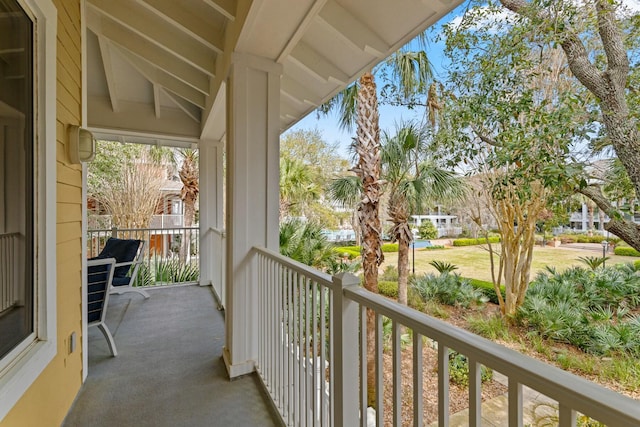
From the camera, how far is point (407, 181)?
19.0 feet

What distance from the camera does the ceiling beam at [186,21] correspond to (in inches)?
90.8

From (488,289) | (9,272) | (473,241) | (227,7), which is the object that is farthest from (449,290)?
(9,272)

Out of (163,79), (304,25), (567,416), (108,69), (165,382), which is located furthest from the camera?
(163,79)

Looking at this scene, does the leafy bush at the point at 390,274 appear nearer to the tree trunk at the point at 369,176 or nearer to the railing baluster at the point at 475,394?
the tree trunk at the point at 369,176

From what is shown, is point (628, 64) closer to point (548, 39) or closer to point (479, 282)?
point (548, 39)

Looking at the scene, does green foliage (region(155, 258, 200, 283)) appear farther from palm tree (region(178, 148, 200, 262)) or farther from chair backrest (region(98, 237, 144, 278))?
palm tree (region(178, 148, 200, 262))

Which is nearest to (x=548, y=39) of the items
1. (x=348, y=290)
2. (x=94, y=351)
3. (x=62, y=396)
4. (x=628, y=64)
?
(x=628, y=64)

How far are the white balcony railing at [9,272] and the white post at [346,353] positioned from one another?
4.37 ft

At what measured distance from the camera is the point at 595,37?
331 centimetres

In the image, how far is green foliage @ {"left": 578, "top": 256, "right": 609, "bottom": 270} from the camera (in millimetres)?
5005

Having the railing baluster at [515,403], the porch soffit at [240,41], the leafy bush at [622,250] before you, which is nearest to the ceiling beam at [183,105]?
the porch soffit at [240,41]

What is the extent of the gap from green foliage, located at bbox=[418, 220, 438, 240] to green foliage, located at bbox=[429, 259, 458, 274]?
74 centimetres

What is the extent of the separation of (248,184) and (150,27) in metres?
1.75

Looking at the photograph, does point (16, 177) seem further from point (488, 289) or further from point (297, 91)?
point (488, 289)
